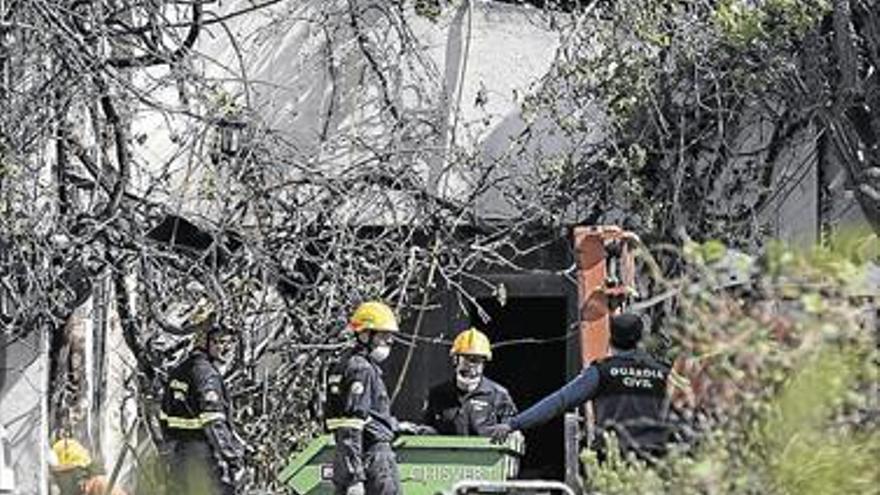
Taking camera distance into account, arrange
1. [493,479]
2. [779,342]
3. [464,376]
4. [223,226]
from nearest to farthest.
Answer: [779,342] < [493,479] < [464,376] < [223,226]

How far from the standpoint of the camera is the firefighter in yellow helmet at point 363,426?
38.5 feet

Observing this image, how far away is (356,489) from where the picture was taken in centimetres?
1162

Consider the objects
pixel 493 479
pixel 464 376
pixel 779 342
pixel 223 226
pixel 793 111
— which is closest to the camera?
pixel 779 342

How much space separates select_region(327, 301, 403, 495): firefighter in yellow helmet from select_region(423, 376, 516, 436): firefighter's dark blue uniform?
0.69 meters

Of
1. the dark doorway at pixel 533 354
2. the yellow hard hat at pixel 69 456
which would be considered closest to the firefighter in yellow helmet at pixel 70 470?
the yellow hard hat at pixel 69 456

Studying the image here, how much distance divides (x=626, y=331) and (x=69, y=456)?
4058mm

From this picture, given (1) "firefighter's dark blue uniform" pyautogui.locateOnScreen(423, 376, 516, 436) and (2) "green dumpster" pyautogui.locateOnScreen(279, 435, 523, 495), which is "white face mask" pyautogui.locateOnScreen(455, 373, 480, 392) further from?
(2) "green dumpster" pyautogui.locateOnScreen(279, 435, 523, 495)

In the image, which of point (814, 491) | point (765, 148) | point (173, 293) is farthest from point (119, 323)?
point (814, 491)

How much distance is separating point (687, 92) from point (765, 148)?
34.3 inches

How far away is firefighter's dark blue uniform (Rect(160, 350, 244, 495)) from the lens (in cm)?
1202

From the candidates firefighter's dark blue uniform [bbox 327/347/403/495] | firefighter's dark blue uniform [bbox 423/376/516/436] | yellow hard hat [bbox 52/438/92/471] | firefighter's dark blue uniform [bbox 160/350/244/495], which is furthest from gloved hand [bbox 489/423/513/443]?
yellow hard hat [bbox 52/438/92/471]

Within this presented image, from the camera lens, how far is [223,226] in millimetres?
13938

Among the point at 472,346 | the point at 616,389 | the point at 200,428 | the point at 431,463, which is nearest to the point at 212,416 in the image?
the point at 200,428

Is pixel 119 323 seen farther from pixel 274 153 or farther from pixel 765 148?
pixel 765 148
